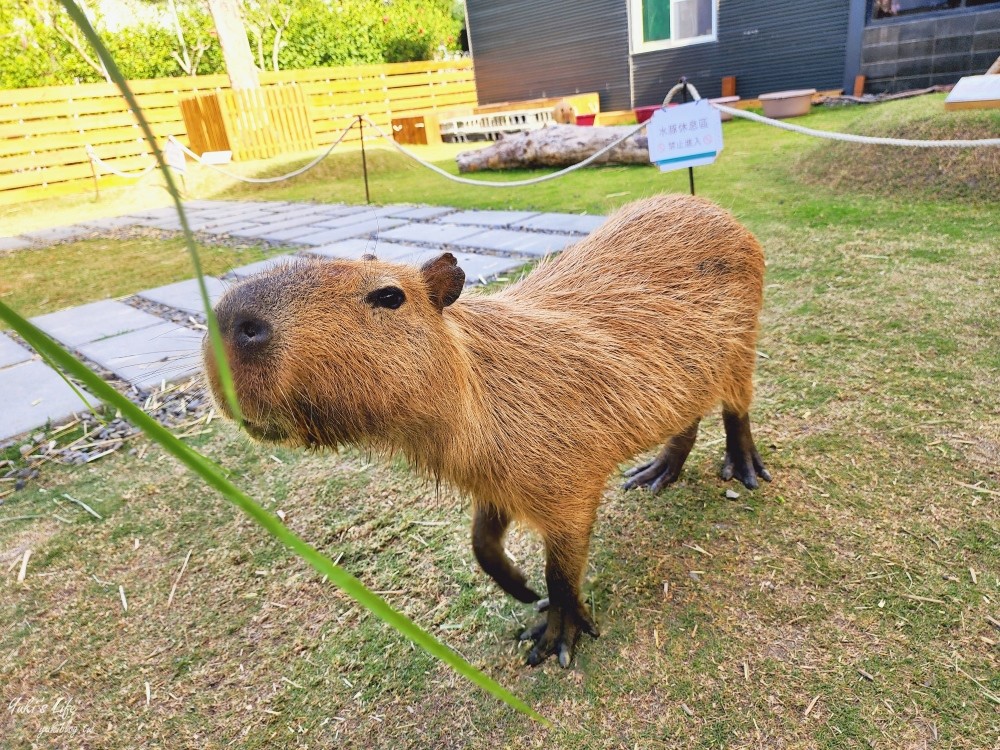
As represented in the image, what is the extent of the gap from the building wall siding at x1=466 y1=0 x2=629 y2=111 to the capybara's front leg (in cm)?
1401

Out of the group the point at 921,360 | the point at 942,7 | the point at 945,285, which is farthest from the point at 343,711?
the point at 942,7

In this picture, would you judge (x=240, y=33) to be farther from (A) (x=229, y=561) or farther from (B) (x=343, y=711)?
(B) (x=343, y=711)

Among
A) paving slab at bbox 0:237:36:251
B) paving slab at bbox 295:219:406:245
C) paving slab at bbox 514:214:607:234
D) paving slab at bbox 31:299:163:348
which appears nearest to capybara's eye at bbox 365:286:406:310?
paving slab at bbox 31:299:163:348

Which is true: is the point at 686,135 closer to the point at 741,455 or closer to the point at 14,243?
the point at 741,455

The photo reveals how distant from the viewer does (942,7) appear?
968 centimetres

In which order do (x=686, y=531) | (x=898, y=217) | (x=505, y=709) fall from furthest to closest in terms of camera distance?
(x=898, y=217) → (x=686, y=531) → (x=505, y=709)

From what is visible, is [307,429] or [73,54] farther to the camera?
[73,54]

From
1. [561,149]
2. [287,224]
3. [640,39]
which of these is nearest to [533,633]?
[287,224]

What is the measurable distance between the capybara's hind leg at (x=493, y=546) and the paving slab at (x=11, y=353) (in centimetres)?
361

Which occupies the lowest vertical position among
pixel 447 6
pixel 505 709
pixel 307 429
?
pixel 505 709

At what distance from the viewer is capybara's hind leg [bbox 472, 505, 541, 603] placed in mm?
1945

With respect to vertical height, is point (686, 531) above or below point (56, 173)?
below

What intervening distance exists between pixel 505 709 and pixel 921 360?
8.29 feet

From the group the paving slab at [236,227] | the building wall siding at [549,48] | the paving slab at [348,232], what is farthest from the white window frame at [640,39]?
the paving slab at [236,227]
